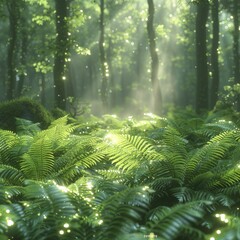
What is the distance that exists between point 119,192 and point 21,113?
6342mm

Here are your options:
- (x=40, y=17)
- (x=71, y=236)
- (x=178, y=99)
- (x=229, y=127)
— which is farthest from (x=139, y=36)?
(x=71, y=236)

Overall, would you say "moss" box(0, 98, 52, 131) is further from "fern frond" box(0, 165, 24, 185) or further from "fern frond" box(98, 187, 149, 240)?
"fern frond" box(98, 187, 149, 240)

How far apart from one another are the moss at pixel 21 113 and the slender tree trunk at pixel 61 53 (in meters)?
4.39

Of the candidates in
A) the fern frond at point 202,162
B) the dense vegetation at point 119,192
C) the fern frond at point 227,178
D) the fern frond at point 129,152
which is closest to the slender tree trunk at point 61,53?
the dense vegetation at point 119,192

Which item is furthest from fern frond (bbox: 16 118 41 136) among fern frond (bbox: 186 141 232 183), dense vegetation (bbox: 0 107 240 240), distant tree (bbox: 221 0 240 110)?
distant tree (bbox: 221 0 240 110)

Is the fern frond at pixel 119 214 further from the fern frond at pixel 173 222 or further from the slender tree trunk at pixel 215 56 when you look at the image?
the slender tree trunk at pixel 215 56

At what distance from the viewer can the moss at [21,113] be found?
10.2 m

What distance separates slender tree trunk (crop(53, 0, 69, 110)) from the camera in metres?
15.3

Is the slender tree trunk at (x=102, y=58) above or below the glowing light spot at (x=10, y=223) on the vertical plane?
above

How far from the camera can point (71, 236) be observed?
416 cm

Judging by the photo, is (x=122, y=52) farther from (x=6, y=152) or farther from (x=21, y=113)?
(x=6, y=152)

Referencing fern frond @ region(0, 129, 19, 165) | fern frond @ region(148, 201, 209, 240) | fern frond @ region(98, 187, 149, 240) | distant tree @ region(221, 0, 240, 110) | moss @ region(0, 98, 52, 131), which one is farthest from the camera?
distant tree @ region(221, 0, 240, 110)

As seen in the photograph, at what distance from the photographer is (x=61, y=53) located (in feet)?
49.7

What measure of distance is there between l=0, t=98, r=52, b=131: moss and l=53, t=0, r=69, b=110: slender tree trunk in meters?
4.39
